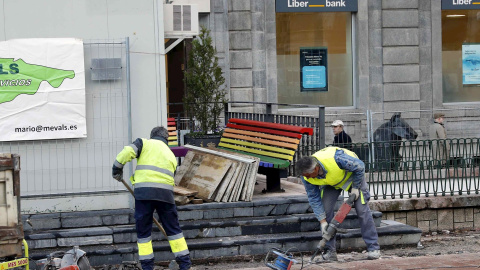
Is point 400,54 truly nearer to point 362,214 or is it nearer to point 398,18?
point 398,18

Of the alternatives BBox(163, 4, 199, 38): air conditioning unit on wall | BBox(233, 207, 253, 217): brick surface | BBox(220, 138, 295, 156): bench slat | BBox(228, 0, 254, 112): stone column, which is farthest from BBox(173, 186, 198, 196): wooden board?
BBox(228, 0, 254, 112): stone column

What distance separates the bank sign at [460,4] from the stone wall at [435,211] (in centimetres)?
783

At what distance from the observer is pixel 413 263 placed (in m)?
10.3

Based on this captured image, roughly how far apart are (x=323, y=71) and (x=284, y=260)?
446 inches

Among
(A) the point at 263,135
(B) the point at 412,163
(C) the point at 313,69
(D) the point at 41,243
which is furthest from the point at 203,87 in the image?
(D) the point at 41,243

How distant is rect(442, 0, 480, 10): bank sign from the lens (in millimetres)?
20312

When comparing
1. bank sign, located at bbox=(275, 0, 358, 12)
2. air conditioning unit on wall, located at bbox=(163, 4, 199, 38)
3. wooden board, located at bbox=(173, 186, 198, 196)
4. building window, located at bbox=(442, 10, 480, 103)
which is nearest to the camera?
wooden board, located at bbox=(173, 186, 198, 196)

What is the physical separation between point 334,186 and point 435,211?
356 centimetres

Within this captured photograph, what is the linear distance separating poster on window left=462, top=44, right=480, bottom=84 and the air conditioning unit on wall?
34.1 feet

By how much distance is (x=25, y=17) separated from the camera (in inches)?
449

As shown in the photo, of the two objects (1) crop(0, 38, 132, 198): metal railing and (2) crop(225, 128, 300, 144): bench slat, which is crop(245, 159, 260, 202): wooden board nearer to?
(2) crop(225, 128, 300, 144): bench slat

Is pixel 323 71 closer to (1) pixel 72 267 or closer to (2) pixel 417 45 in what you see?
(2) pixel 417 45

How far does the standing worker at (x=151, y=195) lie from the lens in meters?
9.77

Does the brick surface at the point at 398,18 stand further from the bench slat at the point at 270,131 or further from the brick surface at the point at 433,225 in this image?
the brick surface at the point at 433,225
